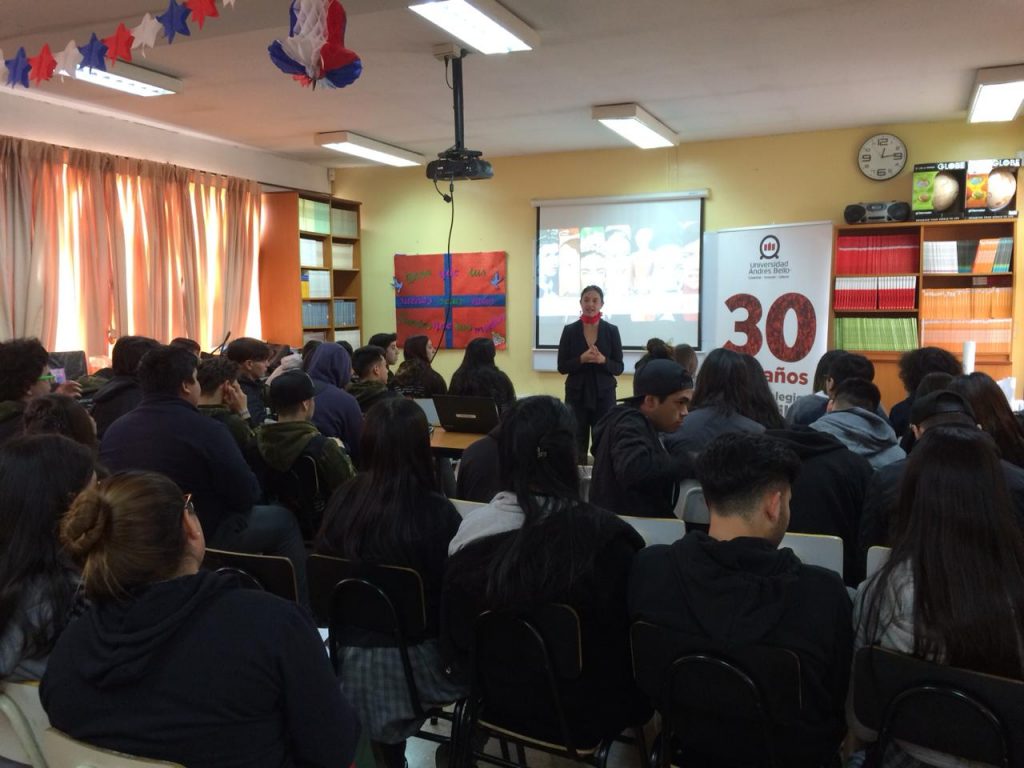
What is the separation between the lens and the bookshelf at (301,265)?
7527mm

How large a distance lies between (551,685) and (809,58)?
419cm

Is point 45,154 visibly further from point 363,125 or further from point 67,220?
point 363,125

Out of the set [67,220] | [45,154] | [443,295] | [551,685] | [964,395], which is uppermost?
[45,154]

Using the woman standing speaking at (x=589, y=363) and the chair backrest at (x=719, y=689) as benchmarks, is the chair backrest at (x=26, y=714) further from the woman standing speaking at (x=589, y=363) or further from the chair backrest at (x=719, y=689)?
the woman standing speaking at (x=589, y=363)

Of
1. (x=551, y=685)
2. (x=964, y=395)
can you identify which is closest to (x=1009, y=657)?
(x=551, y=685)

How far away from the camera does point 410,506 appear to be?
2.05m

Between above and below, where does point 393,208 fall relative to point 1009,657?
above

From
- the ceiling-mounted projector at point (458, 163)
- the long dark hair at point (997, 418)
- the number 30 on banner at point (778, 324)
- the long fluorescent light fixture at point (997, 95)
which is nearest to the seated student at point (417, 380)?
the ceiling-mounted projector at point (458, 163)

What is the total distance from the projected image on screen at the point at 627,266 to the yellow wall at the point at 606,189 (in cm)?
15

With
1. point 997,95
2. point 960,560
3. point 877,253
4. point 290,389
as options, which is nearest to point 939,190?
point 877,253

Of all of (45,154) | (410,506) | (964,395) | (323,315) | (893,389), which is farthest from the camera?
(323,315)

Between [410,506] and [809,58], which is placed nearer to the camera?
[410,506]

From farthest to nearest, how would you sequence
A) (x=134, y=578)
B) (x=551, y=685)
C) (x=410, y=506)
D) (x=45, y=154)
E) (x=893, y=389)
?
1. (x=893, y=389)
2. (x=45, y=154)
3. (x=410, y=506)
4. (x=551, y=685)
5. (x=134, y=578)

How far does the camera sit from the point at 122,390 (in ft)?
12.1
